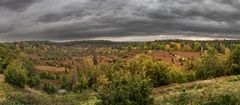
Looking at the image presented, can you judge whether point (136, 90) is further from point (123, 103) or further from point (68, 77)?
point (68, 77)

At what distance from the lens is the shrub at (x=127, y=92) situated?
137 ft

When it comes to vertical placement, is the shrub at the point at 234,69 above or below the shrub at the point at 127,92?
below

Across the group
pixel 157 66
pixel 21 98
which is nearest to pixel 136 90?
pixel 21 98

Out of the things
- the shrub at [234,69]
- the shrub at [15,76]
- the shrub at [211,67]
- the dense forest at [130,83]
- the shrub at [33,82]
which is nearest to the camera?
the dense forest at [130,83]

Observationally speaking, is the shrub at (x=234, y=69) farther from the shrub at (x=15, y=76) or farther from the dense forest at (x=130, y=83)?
the shrub at (x=15, y=76)

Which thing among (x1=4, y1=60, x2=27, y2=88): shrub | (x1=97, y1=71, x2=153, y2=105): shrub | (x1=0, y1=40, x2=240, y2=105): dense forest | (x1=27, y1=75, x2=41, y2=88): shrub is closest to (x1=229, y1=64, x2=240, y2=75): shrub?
(x1=0, y1=40, x2=240, y2=105): dense forest

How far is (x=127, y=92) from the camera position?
42094 millimetres

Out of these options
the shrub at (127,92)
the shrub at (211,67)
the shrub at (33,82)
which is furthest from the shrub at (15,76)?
the shrub at (127,92)

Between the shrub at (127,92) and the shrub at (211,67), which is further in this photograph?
the shrub at (211,67)

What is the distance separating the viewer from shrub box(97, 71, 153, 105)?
137 feet

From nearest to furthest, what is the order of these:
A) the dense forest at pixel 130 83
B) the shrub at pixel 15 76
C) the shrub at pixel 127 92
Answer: the shrub at pixel 127 92 → the dense forest at pixel 130 83 → the shrub at pixel 15 76

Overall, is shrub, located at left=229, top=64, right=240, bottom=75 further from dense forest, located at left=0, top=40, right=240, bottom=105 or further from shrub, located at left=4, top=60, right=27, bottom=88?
shrub, located at left=4, top=60, right=27, bottom=88

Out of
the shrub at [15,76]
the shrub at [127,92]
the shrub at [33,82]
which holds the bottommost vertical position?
the shrub at [33,82]

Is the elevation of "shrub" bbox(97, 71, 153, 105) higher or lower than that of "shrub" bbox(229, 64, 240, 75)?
higher
